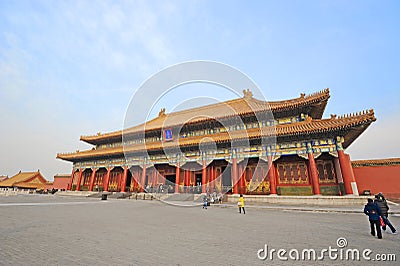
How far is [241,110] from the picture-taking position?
2209 centimetres

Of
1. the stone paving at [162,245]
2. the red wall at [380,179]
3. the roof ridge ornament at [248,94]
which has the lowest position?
the stone paving at [162,245]

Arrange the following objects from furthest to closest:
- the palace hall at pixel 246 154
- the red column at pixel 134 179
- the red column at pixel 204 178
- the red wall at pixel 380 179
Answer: the red column at pixel 134 179 < the red column at pixel 204 178 < the red wall at pixel 380 179 < the palace hall at pixel 246 154

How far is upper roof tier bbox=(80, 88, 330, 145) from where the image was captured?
17562 mm

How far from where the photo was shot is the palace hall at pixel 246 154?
15.5 meters

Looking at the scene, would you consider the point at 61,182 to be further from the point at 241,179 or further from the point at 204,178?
the point at 241,179

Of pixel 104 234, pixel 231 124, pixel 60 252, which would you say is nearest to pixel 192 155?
pixel 231 124

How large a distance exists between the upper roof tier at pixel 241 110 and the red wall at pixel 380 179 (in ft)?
20.8

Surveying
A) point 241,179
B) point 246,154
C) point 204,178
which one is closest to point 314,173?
point 246,154

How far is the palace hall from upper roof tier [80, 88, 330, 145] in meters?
0.09

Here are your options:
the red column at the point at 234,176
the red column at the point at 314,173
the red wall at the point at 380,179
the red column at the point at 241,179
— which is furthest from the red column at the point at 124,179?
the red wall at the point at 380,179

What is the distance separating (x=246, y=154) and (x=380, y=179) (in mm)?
11453

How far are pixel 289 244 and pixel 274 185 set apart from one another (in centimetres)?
1258

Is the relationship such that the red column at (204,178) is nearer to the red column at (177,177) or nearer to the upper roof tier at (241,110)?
the red column at (177,177)

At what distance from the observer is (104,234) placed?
518cm
